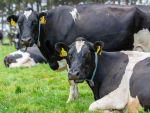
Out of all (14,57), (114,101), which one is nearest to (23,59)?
(14,57)

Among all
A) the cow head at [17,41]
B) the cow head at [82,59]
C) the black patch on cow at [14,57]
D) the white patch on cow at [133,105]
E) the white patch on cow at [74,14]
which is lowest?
the cow head at [17,41]

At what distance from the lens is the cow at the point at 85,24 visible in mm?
5215

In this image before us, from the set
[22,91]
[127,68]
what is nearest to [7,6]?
[22,91]

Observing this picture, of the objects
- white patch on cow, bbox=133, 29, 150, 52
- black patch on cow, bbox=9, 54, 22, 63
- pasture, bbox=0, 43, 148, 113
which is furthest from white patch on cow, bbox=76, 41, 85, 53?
black patch on cow, bbox=9, 54, 22, 63

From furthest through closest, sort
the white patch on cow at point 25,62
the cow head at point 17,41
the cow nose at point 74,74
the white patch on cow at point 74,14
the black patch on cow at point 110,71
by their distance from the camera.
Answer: the cow head at point 17,41 < the white patch on cow at point 25,62 < the white patch on cow at point 74,14 < the black patch on cow at point 110,71 < the cow nose at point 74,74

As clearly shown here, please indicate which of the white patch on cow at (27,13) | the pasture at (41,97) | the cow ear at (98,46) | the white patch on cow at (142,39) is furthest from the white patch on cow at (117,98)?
the white patch on cow at (27,13)

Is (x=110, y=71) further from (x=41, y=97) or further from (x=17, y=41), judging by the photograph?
(x=17, y=41)

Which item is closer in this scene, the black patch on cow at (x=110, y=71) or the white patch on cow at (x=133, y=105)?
the white patch on cow at (x=133, y=105)

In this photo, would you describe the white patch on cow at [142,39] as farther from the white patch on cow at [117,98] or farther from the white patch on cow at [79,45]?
the white patch on cow at [79,45]

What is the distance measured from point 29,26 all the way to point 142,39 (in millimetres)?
2937

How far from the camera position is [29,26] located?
5.09m

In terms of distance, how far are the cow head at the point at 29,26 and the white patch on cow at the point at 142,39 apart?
251 centimetres

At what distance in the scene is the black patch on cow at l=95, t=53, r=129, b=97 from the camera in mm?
3862

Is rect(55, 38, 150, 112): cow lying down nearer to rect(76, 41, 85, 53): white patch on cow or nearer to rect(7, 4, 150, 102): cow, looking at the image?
rect(76, 41, 85, 53): white patch on cow
